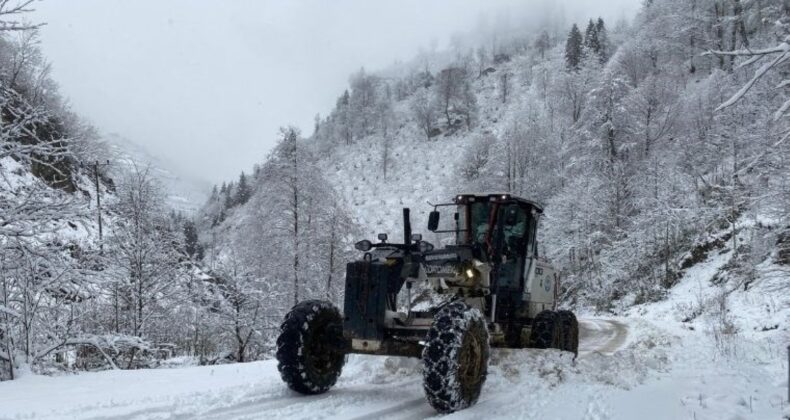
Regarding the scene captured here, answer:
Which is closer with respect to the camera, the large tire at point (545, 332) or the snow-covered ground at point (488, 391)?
the snow-covered ground at point (488, 391)

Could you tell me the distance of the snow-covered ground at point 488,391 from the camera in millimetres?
5625

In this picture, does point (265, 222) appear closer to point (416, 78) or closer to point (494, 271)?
point (494, 271)

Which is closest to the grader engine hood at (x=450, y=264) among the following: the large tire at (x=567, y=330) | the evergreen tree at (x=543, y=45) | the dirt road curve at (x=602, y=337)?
the large tire at (x=567, y=330)

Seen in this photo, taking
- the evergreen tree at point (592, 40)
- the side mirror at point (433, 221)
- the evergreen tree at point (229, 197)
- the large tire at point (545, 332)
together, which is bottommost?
the large tire at point (545, 332)

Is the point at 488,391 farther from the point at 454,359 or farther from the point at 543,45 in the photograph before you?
the point at 543,45

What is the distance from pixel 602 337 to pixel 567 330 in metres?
5.41

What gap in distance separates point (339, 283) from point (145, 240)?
441 inches

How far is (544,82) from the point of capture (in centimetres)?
8850

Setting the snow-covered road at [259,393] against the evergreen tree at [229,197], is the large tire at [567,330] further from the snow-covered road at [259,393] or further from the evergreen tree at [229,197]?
the evergreen tree at [229,197]

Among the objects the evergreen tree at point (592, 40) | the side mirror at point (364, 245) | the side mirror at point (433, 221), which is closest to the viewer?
the side mirror at point (364, 245)

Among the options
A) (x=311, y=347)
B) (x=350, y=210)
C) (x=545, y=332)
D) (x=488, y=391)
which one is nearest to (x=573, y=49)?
(x=350, y=210)

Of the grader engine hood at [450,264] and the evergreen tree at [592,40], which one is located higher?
the evergreen tree at [592,40]

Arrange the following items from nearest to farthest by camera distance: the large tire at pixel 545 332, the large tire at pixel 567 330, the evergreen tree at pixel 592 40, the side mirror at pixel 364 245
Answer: the side mirror at pixel 364 245 → the large tire at pixel 545 332 → the large tire at pixel 567 330 → the evergreen tree at pixel 592 40

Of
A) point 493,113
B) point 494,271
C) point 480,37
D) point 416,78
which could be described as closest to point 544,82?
point 493,113
